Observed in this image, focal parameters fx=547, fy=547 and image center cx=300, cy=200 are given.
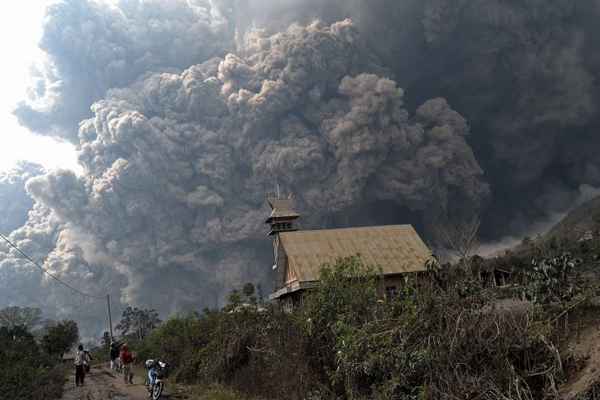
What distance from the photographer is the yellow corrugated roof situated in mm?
31141

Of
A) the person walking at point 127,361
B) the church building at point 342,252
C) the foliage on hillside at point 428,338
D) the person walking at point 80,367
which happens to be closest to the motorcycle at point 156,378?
the foliage on hillside at point 428,338

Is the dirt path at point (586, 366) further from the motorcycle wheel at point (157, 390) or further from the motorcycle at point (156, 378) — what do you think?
the motorcycle wheel at point (157, 390)

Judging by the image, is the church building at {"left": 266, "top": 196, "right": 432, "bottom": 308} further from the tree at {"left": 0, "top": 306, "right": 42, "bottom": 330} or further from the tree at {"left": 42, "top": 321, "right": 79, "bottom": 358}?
the tree at {"left": 0, "top": 306, "right": 42, "bottom": 330}

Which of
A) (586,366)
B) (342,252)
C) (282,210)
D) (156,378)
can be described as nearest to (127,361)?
(156,378)

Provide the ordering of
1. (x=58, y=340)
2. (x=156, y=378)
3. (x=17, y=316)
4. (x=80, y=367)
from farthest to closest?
(x=17, y=316) → (x=58, y=340) → (x=80, y=367) → (x=156, y=378)

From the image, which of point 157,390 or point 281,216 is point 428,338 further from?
point 281,216

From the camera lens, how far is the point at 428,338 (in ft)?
28.1

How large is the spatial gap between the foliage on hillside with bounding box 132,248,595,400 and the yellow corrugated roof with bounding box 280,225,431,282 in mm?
17438

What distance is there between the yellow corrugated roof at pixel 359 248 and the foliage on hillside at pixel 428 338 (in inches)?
687

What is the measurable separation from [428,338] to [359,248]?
24.5m

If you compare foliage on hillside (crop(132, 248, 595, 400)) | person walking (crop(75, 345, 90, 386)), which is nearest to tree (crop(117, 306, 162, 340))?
person walking (crop(75, 345, 90, 386))

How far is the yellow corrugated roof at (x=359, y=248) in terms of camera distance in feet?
102

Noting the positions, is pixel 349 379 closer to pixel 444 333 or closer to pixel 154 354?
pixel 444 333

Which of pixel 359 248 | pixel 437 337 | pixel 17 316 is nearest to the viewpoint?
pixel 437 337
